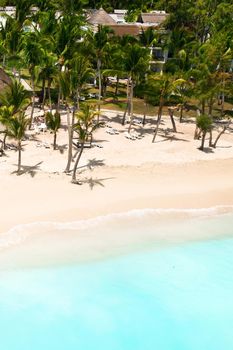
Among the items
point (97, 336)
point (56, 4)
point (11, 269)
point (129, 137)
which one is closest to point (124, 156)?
point (129, 137)

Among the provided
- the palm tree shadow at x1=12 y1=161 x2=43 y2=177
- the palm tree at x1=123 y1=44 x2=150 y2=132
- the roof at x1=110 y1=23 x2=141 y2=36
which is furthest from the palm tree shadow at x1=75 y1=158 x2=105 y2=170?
the roof at x1=110 y1=23 x2=141 y2=36

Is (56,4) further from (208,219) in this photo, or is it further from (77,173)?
(208,219)

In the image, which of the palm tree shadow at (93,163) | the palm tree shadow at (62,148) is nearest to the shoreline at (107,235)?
the palm tree shadow at (93,163)

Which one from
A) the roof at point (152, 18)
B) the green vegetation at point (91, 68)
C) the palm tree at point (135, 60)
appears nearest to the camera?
the green vegetation at point (91, 68)

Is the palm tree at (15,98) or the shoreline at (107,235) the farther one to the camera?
the palm tree at (15,98)

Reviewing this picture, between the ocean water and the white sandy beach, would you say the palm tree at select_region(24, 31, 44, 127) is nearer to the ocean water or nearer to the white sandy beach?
the white sandy beach

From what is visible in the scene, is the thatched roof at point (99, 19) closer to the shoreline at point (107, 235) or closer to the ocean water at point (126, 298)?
the shoreline at point (107, 235)
